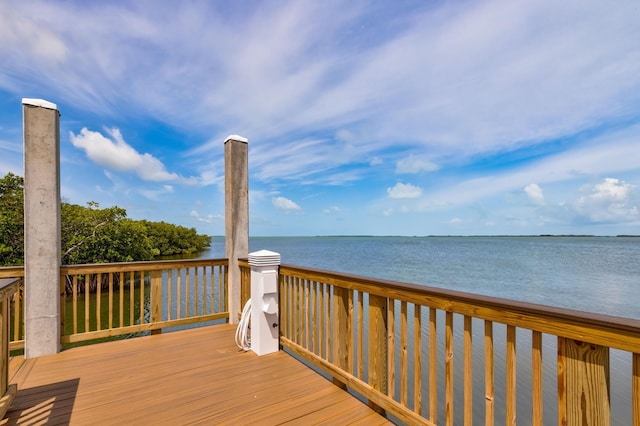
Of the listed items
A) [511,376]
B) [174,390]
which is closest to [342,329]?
[511,376]

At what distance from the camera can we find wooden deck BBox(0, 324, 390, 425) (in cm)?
199

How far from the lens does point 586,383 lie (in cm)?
109

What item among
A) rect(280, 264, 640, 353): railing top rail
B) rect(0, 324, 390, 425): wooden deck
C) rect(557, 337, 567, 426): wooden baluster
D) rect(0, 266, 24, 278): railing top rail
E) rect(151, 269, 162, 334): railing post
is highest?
rect(280, 264, 640, 353): railing top rail

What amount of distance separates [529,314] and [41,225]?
160 inches

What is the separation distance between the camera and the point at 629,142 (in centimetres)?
1262

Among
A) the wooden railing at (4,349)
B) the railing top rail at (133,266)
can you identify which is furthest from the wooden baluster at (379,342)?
the railing top rail at (133,266)

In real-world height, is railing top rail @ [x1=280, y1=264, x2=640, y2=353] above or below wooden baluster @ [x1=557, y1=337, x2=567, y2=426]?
above

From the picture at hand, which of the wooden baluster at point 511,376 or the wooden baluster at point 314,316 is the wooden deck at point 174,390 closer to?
the wooden baluster at point 314,316

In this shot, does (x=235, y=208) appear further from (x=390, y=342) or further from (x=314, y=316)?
(x=390, y=342)

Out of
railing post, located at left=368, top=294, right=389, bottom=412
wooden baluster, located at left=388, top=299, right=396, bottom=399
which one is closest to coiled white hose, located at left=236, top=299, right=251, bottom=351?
railing post, located at left=368, top=294, right=389, bottom=412

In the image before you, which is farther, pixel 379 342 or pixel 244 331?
pixel 244 331

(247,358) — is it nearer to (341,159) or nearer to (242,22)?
(242,22)

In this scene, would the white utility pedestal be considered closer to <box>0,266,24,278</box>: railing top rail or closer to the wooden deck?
the wooden deck

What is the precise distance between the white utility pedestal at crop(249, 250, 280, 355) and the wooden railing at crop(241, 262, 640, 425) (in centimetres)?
11
